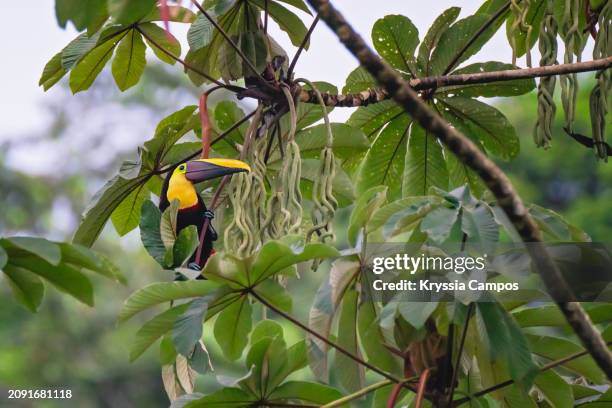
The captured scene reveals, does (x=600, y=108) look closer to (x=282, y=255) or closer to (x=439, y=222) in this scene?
(x=439, y=222)

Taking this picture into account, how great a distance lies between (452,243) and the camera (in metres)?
1.49

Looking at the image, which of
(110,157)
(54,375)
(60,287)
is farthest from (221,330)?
(110,157)

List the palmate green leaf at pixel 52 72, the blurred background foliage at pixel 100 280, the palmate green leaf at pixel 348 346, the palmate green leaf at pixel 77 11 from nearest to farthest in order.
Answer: the palmate green leaf at pixel 77 11, the palmate green leaf at pixel 348 346, the palmate green leaf at pixel 52 72, the blurred background foliage at pixel 100 280

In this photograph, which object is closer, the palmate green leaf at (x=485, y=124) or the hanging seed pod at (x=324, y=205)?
the hanging seed pod at (x=324, y=205)

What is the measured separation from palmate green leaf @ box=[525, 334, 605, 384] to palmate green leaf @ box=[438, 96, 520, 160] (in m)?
0.70

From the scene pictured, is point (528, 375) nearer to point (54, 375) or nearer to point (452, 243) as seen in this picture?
point (452, 243)

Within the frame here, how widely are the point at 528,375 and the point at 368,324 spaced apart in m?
0.38

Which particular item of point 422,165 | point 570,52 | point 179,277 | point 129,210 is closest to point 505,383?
point 179,277

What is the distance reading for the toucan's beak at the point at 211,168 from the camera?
71.5 inches

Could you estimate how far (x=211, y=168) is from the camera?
197cm

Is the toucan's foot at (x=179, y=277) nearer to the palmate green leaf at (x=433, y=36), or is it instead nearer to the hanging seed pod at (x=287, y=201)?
the hanging seed pod at (x=287, y=201)

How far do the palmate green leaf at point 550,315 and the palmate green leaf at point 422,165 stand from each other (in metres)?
0.66

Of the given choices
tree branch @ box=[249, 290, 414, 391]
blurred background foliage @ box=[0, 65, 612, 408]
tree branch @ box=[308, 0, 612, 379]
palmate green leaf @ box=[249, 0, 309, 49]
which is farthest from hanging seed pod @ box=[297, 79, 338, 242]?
blurred background foliage @ box=[0, 65, 612, 408]

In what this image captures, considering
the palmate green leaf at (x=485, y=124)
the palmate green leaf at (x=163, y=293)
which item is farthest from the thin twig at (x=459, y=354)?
the palmate green leaf at (x=485, y=124)
